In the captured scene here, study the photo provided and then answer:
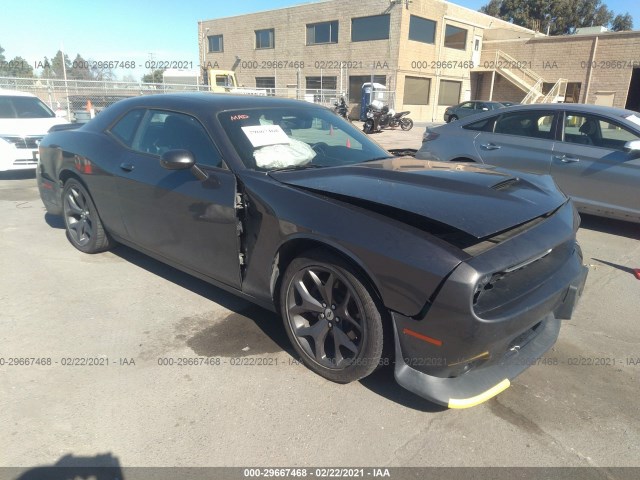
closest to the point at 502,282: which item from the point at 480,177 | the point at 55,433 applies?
the point at 480,177

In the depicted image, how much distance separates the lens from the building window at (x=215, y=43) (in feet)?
134

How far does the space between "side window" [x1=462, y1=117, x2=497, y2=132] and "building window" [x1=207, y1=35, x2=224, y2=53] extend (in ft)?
128

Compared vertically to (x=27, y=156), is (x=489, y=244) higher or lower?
higher

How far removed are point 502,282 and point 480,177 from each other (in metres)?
0.91

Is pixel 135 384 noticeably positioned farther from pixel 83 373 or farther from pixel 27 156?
pixel 27 156

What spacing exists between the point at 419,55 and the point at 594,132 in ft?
91.9

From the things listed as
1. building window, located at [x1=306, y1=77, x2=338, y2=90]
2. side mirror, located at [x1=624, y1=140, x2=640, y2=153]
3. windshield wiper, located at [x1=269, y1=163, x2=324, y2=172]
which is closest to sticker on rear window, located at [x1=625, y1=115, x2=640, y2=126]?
side mirror, located at [x1=624, y1=140, x2=640, y2=153]

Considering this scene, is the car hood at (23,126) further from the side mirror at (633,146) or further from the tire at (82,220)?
the side mirror at (633,146)

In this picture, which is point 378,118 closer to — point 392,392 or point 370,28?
point 370,28

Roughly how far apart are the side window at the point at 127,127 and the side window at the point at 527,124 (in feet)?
15.3

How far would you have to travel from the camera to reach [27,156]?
27.9 feet

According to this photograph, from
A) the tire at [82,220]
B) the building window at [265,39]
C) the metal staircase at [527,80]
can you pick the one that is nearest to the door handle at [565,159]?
the tire at [82,220]

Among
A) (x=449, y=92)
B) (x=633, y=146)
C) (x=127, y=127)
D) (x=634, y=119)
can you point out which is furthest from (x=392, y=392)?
(x=449, y=92)

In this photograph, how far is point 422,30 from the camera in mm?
31062
